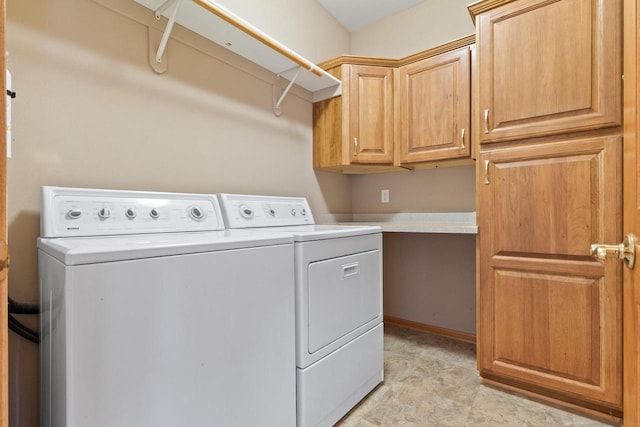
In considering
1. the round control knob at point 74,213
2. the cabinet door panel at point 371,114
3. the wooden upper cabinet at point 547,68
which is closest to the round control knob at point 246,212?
the round control knob at point 74,213

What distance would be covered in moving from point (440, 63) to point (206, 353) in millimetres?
2121

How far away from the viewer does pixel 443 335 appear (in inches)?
95.7

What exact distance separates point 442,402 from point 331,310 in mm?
804

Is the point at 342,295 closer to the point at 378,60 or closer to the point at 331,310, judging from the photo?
the point at 331,310

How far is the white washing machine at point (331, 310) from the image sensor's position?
1207mm

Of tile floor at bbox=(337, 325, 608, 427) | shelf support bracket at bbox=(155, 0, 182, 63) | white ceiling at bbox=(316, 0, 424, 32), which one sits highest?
white ceiling at bbox=(316, 0, 424, 32)

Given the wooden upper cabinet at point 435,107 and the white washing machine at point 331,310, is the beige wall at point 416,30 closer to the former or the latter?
the wooden upper cabinet at point 435,107

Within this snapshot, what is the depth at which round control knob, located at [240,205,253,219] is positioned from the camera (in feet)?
5.32

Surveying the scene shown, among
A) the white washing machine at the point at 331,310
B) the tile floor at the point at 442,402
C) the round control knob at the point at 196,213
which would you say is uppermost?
the round control knob at the point at 196,213

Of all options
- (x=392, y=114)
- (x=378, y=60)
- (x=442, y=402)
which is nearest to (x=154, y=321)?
(x=442, y=402)

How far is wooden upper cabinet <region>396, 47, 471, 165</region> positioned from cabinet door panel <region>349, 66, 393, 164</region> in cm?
8

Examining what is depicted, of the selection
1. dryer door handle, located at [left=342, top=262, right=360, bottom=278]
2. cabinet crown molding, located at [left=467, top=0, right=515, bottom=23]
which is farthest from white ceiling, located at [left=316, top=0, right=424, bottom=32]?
dryer door handle, located at [left=342, top=262, right=360, bottom=278]

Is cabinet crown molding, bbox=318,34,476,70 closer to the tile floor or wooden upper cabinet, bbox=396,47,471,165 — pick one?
wooden upper cabinet, bbox=396,47,471,165

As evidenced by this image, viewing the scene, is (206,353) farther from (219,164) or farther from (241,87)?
(241,87)
